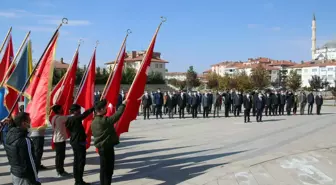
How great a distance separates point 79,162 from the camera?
680cm

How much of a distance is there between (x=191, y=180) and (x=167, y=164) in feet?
5.23

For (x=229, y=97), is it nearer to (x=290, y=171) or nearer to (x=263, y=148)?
(x=263, y=148)

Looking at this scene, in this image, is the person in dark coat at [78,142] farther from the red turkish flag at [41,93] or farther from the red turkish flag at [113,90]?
the red turkish flag at [113,90]

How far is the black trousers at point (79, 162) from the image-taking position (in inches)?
266

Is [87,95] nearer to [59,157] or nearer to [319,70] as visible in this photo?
[59,157]

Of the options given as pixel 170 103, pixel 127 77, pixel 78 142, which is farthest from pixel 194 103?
pixel 127 77

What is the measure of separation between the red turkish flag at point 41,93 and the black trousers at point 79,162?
1149 millimetres

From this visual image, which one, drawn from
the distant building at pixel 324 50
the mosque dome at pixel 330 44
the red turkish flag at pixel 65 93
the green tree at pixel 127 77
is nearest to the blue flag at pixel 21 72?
the red turkish flag at pixel 65 93

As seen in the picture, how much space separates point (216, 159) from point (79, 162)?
388 cm

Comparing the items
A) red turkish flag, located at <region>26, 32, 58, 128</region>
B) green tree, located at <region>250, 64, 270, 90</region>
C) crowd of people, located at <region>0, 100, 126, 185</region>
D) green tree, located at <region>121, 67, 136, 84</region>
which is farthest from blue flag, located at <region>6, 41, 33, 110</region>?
green tree, located at <region>250, 64, 270, 90</region>

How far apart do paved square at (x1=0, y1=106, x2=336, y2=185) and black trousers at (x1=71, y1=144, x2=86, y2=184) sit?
0.54 metres

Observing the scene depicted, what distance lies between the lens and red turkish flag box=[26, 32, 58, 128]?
7.53 metres

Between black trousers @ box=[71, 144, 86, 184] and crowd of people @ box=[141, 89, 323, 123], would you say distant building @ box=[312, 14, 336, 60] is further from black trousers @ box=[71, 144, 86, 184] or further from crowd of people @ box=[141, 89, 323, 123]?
black trousers @ box=[71, 144, 86, 184]

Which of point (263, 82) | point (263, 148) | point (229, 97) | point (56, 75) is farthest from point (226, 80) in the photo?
point (263, 148)
